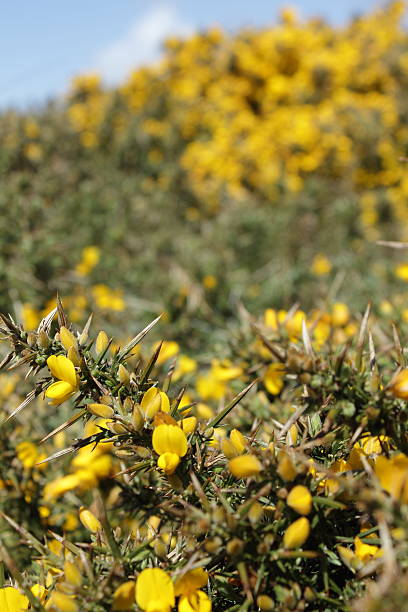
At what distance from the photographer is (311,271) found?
3271 mm

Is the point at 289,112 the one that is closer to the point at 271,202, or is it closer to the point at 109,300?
the point at 271,202

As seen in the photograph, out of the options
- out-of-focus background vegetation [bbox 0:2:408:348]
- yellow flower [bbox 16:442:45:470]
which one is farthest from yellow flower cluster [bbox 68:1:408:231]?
yellow flower [bbox 16:442:45:470]

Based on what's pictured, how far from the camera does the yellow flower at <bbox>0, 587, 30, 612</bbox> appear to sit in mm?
641

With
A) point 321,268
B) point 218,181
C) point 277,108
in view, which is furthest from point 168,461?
point 277,108

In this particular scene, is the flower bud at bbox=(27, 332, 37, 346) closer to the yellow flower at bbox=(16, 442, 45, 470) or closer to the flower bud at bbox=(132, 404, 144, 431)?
the flower bud at bbox=(132, 404, 144, 431)

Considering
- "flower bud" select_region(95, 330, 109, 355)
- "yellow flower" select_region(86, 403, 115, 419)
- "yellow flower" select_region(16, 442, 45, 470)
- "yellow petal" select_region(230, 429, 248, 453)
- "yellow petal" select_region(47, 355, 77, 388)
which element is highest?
"yellow petal" select_region(47, 355, 77, 388)

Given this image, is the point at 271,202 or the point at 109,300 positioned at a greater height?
the point at 109,300

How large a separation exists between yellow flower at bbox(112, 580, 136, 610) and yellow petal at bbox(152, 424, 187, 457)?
0.49 feet

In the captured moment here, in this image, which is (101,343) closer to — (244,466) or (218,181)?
(244,466)

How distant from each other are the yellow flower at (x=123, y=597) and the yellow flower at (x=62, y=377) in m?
0.24

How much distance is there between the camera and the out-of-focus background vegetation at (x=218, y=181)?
8.18 ft

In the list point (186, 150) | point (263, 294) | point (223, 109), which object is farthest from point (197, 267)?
point (223, 109)

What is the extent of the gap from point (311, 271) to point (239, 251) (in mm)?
503

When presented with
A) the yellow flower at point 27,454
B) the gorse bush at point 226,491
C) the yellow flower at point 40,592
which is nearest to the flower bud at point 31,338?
the gorse bush at point 226,491
